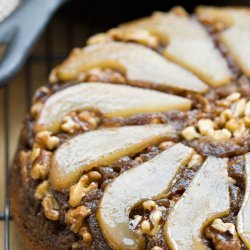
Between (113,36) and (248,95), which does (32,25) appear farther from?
(248,95)

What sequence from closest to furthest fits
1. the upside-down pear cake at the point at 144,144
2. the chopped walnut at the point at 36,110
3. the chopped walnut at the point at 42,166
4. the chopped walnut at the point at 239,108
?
the upside-down pear cake at the point at 144,144, the chopped walnut at the point at 42,166, the chopped walnut at the point at 239,108, the chopped walnut at the point at 36,110

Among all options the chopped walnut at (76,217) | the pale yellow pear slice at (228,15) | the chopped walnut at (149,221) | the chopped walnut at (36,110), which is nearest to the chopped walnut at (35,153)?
the chopped walnut at (36,110)

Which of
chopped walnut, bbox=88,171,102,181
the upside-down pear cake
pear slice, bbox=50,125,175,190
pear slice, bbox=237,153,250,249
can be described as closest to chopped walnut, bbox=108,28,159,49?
the upside-down pear cake

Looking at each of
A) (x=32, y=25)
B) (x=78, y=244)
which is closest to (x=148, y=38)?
(x=32, y=25)

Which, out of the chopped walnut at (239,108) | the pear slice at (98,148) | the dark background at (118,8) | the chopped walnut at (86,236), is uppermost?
the pear slice at (98,148)

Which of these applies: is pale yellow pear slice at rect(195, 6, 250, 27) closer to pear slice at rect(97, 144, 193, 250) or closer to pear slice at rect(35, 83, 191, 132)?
pear slice at rect(35, 83, 191, 132)

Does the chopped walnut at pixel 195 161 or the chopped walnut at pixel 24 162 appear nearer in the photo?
the chopped walnut at pixel 195 161

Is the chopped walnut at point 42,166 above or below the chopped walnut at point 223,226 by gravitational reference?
above

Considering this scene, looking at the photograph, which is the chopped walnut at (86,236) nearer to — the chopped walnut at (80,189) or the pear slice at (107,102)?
the chopped walnut at (80,189)
